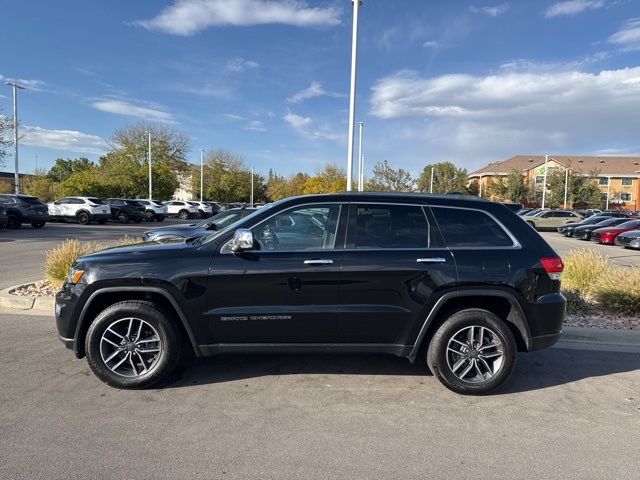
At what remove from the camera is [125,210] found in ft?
103

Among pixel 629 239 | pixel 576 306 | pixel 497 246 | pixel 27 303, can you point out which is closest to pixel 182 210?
pixel 629 239

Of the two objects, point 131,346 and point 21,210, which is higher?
point 21,210

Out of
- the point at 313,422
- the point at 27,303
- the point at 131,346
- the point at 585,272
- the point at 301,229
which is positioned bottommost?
the point at 313,422

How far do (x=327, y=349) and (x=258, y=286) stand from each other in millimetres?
845

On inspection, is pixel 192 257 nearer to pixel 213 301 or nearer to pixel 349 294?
pixel 213 301

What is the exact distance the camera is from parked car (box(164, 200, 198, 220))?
1639 inches

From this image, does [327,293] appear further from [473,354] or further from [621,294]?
[621,294]

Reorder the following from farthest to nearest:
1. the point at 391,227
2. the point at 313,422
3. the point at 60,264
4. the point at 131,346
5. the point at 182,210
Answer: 1. the point at 182,210
2. the point at 60,264
3. the point at 391,227
4. the point at 131,346
5. the point at 313,422

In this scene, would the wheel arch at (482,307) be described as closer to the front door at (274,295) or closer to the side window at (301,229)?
the front door at (274,295)

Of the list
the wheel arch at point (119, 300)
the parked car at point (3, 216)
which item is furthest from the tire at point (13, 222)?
the wheel arch at point (119, 300)

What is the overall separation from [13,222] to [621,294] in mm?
24375

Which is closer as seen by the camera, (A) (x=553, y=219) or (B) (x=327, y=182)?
(A) (x=553, y=219)

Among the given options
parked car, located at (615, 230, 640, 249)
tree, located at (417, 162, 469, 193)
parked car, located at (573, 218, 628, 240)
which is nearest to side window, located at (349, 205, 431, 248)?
parked car, located at (615, 230, 640, 249)

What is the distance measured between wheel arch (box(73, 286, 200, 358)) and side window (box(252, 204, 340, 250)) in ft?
3.10
